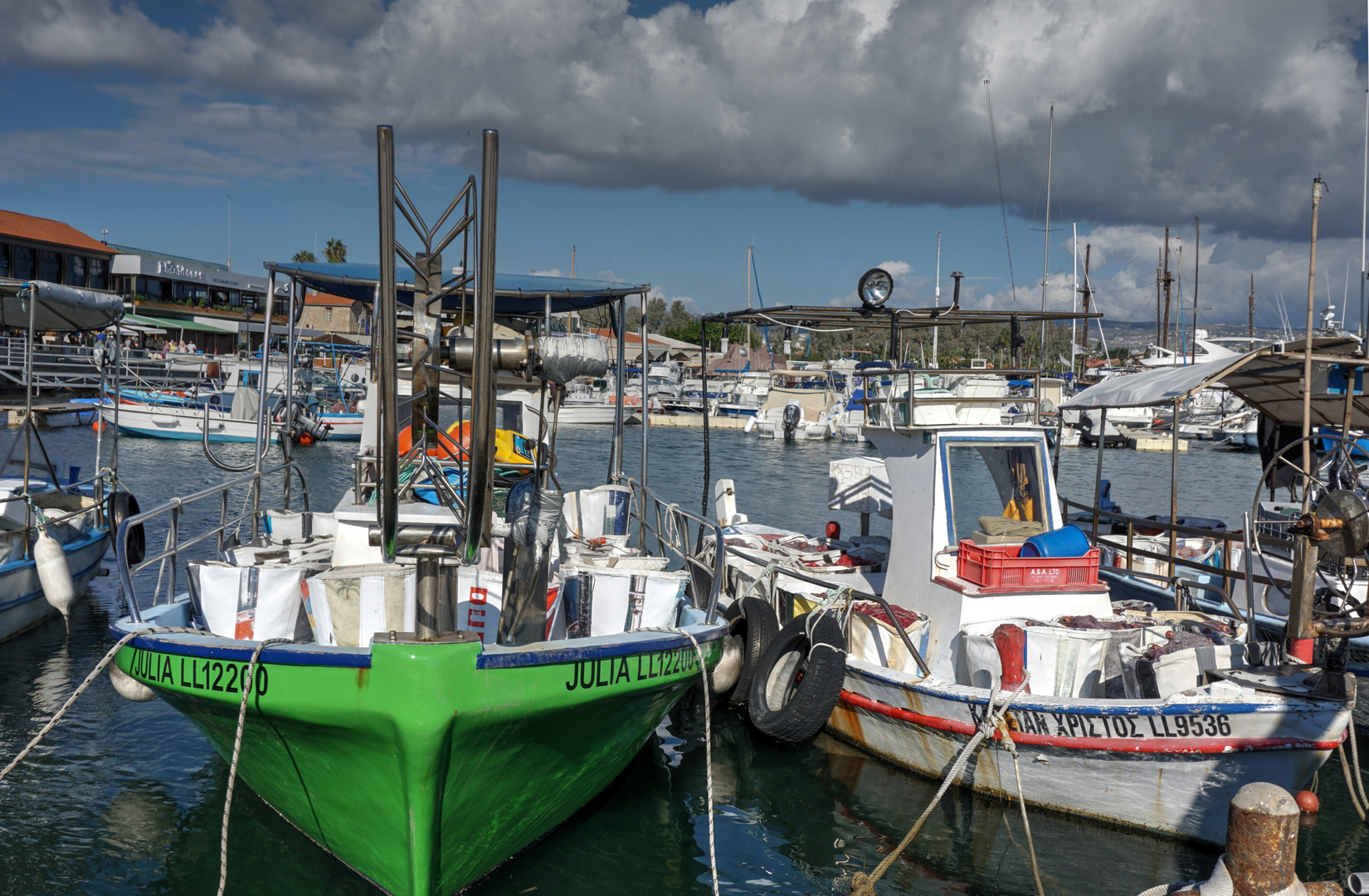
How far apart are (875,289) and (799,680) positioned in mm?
4442

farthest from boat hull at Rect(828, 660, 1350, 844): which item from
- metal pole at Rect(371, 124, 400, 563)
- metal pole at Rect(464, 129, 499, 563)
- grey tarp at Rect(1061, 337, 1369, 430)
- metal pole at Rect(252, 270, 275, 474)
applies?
metal pole at Rect(252, 270, 275, 474)

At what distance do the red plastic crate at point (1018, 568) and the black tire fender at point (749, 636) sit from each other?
216 cm

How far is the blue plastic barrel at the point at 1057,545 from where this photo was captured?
31.7 feet

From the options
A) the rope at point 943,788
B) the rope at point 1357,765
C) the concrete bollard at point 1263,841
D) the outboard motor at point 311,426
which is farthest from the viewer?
the outboard motor at point 311,426

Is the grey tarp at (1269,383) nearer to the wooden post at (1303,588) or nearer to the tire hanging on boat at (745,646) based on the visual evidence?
the wooden post at (1303,588)

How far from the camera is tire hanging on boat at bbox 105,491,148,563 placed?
46.9ft

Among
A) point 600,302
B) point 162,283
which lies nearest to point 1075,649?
point 600,302

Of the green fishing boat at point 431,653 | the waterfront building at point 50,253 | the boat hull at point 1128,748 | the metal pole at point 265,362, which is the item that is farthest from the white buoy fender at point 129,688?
the waterfront building at point 50,253

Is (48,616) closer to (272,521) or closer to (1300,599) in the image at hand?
(272,521)

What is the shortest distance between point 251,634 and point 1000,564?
673cm

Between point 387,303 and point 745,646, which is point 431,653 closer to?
point 387,303

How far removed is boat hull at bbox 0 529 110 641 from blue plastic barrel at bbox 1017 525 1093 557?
12013 mm

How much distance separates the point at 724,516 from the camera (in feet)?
49.0

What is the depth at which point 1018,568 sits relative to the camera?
9531 mm
